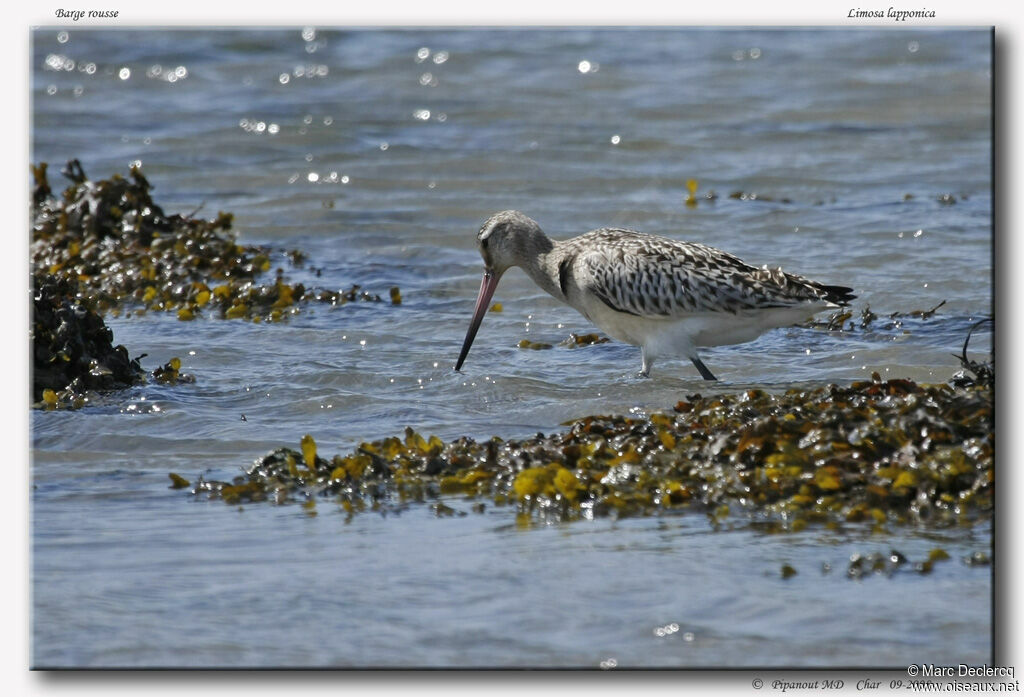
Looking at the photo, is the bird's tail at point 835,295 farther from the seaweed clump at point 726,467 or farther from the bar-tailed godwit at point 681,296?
the seaweed clump at point 726,467

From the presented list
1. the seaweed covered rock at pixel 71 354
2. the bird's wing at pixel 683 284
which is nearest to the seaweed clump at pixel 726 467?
the bird's wing at pixel 683 284

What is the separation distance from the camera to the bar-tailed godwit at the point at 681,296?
803cm

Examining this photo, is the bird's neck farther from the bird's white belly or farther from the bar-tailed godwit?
the bird's white belly

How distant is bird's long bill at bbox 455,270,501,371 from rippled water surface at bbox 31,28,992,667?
6.0 inches

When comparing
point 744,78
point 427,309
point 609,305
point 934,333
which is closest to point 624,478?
point 609,305

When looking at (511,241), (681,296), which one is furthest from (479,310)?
(681,296)

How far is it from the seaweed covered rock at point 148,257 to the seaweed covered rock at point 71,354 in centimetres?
172

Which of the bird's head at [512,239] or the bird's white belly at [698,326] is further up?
the bird's head at [512,239]

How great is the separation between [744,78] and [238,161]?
6432 mm

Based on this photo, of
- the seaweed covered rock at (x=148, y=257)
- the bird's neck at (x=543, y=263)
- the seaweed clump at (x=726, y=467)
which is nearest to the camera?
the seaweed clump at (x=726, y=467)

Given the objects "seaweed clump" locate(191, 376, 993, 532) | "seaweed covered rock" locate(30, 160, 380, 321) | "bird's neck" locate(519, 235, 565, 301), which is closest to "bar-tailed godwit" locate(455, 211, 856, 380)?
"bird's neck" locate(519, 235, 565, 301)

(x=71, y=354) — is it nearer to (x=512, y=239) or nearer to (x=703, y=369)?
(x=512, y=239)

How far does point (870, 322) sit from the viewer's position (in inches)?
370

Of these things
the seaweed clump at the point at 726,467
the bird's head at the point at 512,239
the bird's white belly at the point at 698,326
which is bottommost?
the seaweed clump at the point at 726,467
